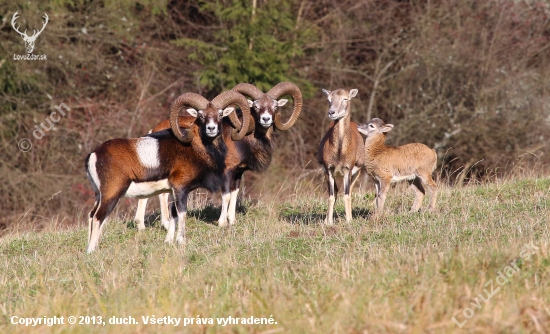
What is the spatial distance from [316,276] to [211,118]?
5274 mm

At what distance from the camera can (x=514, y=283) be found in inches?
323

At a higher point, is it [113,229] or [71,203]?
[113,229]

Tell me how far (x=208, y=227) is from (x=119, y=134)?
1297cm

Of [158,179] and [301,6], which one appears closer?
[158,179]

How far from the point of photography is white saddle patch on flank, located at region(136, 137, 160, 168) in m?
12.8

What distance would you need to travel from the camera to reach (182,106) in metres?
13.9

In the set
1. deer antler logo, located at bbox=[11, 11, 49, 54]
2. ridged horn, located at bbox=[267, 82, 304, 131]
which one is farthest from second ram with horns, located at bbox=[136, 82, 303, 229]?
deer antler logo, located at bbox=[11, 11, 49, 54]

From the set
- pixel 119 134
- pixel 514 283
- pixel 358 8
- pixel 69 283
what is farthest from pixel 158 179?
pixel 358 8

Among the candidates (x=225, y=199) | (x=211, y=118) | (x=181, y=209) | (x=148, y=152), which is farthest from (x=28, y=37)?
(x=181, y=209)

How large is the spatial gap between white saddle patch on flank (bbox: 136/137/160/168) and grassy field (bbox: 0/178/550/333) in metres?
1.25

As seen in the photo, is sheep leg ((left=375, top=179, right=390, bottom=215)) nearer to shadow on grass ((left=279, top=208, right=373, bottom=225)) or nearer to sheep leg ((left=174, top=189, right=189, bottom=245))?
shadow on grass ((left=279, top=208, right=373, bottom=225))

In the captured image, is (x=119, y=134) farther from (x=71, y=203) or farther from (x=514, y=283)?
(x=514, y=283)

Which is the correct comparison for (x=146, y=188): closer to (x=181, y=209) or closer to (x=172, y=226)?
(x=181, y=209)

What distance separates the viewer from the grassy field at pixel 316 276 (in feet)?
25.1
